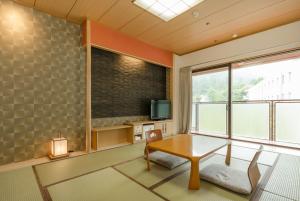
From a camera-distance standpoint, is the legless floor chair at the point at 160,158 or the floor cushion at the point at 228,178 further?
the legless floor chair at the point at 160,158

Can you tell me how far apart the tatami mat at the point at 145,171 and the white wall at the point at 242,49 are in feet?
8.73

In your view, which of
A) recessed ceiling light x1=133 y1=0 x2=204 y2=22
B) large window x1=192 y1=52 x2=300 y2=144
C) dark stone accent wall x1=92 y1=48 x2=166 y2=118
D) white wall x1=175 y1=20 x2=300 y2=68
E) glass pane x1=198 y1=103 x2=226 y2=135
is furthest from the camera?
glass pane x1=198 y1=103 x2=226 y2=135

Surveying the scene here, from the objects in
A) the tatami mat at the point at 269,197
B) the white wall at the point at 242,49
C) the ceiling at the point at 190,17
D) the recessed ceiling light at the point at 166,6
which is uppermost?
the recessed ceiling light at the point at 166,6

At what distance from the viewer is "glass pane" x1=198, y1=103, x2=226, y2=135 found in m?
4.74

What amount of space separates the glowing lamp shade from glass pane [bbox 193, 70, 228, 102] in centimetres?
400

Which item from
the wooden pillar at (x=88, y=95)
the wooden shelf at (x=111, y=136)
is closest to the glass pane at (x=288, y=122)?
the wooden shelf at (x=111, y=136)

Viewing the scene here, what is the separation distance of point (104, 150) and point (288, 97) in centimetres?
453

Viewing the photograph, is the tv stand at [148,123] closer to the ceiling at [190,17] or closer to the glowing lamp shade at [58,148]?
the glowing lamp shade at [58,148]

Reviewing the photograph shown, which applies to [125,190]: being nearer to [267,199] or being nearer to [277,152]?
[267,199]

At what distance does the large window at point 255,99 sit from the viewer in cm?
390

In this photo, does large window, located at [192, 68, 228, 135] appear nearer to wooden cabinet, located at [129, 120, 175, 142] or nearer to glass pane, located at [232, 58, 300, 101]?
glass pane, located at [232, 58, 300, 101]

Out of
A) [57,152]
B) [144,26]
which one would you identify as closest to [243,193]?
[57,152]

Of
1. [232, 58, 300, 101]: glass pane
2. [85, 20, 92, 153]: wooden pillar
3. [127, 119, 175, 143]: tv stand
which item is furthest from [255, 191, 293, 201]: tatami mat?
[232, 58, 300, 101]: glass pane

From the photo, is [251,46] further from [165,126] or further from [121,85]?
[121,85]
